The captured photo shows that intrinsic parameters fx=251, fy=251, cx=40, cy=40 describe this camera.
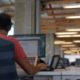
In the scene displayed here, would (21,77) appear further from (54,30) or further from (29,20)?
(54,30)

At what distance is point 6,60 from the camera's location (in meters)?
1.85

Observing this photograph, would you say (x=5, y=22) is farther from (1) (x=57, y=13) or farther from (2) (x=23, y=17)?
(1) (x=57, y=13)

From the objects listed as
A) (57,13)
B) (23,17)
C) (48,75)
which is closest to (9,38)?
(48,75)

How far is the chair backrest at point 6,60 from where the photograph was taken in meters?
1.83

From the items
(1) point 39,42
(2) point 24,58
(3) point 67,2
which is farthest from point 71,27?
(2) point 24,58

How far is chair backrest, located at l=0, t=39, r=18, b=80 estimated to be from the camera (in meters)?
1.83

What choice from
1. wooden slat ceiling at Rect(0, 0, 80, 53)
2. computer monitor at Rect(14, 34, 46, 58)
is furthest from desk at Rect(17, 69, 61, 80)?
wooden slat ceiling at Rect(0, 0, 80, 53)

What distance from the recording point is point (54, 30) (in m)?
11.9

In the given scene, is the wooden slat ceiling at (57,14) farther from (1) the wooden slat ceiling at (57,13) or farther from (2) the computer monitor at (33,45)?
(2) the computer monitor at (33,45)

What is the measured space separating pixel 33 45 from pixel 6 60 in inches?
39.7

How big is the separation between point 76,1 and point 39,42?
13.2 ft

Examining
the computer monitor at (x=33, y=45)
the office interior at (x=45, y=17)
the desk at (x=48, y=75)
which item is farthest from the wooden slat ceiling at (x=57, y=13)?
the desk at (x=48, y=75)

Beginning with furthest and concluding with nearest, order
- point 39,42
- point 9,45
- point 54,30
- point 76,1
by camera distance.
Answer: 1. point 54,30
2. point 76,1
3. point 39,42
4. point 9,45

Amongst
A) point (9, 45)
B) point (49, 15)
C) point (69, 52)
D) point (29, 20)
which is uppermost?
point (9, 45)
